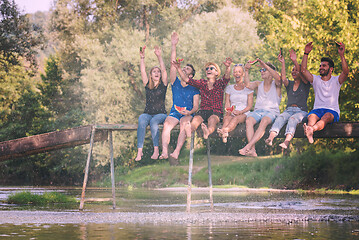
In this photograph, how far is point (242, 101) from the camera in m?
15.5

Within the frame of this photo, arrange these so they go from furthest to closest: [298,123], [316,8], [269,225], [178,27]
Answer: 1. [178,27]
2. [316,8]
3. [298,123]
4. [269,225]

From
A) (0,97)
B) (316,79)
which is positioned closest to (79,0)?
(0,97)

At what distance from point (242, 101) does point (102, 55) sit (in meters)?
28.1

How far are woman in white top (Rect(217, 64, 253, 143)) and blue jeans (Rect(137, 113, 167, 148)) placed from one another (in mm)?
1772

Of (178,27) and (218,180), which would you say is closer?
(218,180)

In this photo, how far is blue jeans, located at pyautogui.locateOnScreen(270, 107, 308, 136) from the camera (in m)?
14.1

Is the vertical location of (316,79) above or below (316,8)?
below

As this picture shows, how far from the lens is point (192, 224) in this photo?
13898mm

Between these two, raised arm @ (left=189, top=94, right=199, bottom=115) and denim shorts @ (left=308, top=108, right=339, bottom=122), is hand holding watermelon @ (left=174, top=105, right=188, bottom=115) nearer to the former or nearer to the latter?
raised arm @ (left=189, top=94, right=199, bottom=115)

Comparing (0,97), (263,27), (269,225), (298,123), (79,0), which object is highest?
(79,0)

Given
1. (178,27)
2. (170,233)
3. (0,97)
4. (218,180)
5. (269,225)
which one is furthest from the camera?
(0,97)

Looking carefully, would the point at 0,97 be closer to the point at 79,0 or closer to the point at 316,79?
the point at 79,0

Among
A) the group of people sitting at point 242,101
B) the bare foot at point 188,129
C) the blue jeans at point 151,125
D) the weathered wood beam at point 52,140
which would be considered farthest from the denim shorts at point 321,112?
the blue jeans at point 151,125

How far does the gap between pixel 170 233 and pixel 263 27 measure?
31.5 metres
